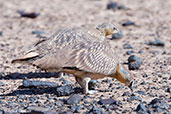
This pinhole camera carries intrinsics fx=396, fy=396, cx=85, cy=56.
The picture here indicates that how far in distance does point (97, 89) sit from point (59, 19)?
280 inches

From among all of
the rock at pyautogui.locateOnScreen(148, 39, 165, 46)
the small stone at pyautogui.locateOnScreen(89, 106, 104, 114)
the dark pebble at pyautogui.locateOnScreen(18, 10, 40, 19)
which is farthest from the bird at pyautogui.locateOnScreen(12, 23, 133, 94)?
the dark pebble at pyautogui.locateOnScreen(18, 10, 40, 19)

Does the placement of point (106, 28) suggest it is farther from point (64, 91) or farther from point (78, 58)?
point (64, 91)

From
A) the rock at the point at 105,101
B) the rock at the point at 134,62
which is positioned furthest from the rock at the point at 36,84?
the rock at the point at 134,62

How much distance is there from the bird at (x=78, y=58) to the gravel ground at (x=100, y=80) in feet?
1.26

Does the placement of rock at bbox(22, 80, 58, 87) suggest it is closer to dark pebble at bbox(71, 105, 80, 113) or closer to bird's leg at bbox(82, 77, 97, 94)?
bird's leg at bbox(82, 77, 97, 94)

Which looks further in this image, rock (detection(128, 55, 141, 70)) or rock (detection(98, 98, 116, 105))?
rock (detection(128, 55, 141, 70))

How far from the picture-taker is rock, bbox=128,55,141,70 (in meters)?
8.88

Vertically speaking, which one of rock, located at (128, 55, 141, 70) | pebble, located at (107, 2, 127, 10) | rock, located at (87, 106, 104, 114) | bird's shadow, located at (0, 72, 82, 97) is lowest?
rock, located at (87, 106, 104, 114)

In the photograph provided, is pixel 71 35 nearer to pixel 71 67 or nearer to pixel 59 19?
pixel 71 67

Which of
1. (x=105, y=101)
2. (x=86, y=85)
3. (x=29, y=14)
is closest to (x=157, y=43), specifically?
(x=86, y=85)

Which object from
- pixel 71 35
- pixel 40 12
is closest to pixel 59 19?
pixel 40 12

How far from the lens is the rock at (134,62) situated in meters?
8.88

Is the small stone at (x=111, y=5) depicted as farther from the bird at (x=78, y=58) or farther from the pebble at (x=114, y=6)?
the bird at (x=78, y=58)

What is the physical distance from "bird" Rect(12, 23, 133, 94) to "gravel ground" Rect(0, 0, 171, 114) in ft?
1.26
